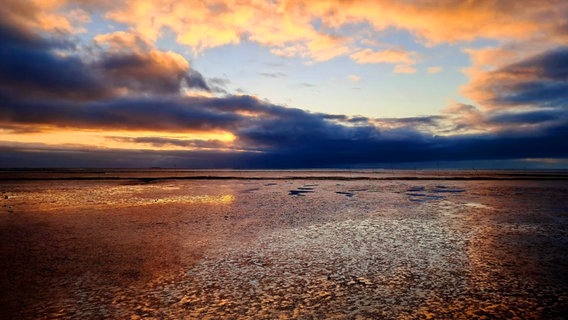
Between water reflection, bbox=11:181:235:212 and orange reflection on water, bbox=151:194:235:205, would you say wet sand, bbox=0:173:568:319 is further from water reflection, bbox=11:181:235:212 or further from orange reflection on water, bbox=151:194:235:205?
orange reflection on water, bbox=151:194:235:205

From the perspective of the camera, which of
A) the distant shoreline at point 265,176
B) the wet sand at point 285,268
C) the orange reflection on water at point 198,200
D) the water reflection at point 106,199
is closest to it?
the wet sand at point 285,268

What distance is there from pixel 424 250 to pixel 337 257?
2605 mm

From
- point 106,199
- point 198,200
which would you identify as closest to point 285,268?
point 198,200

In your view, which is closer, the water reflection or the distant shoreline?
the water reflection

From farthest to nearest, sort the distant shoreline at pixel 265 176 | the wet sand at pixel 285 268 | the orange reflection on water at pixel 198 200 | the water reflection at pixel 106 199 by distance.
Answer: the distant shoreline at pixel 265 176
the orange reflection on water at pixel 198 200
the water reflection at pixel 106 199
the wet sand at pixel 285 268

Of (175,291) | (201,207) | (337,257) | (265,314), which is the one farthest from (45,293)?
(201,207)

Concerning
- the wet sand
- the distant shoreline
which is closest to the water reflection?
the wet sand

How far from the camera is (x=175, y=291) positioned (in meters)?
6.42

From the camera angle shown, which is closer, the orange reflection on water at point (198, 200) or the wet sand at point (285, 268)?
the wet sand at point (285, 268)

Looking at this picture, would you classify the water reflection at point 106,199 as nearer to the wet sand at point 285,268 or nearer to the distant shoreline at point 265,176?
the wet sand at point 285,268

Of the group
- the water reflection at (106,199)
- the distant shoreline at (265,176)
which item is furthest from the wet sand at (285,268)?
the distant shoreline at (265,176)

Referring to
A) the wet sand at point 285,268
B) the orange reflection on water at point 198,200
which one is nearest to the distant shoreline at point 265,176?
the orange reflection on water at point 198,200

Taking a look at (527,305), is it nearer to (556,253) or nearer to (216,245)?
(556,253)

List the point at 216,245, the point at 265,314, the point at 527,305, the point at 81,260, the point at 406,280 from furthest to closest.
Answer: the point at 216,245, the point at 81,260, the point at 406,280, the point at 527,305, the point at 265,314
